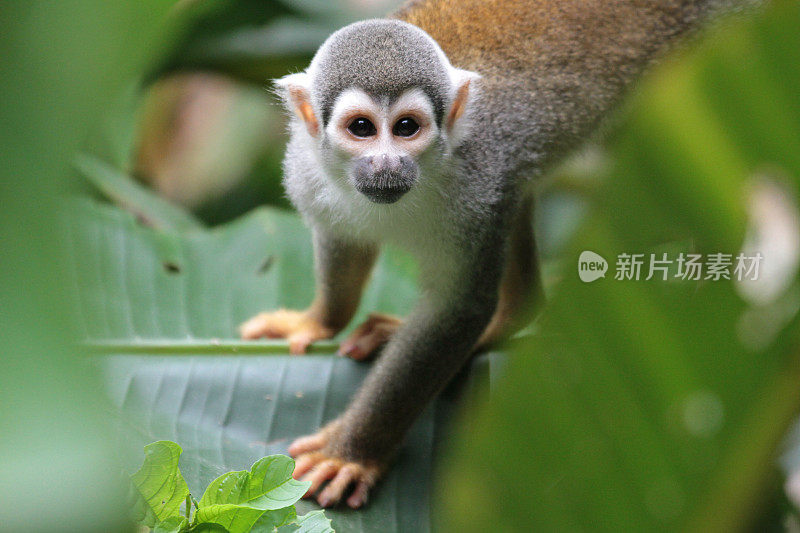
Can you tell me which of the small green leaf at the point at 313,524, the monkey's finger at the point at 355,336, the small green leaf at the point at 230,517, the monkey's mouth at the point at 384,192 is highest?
the monkey's mouth at the point at 384,192

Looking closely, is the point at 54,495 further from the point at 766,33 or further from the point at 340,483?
the point at 340,483

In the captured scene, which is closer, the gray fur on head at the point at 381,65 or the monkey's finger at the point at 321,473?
the gray fur on head at the point at 381,65

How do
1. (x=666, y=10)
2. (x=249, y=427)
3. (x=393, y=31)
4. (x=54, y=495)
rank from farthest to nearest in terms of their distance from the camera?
(x=666, y=10), (x=249, y=427), (x=393, y=31), (x=54, y=495)

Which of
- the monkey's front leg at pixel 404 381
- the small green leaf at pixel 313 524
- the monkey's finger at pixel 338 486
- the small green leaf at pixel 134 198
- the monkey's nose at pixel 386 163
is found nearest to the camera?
the small green leaf at pixel 313 524

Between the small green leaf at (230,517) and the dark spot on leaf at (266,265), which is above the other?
the small green leaf at (230,517)

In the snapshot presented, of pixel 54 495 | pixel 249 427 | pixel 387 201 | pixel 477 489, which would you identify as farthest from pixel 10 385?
pixel 249 427

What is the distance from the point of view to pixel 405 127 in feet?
8.06

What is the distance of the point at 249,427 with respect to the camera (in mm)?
2865

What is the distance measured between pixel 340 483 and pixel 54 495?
2.19m

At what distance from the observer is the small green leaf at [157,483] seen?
1657mm

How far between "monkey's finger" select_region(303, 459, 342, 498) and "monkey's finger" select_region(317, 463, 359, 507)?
4cm

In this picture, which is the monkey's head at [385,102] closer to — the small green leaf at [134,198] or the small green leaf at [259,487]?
the small green leaf at [259,487]

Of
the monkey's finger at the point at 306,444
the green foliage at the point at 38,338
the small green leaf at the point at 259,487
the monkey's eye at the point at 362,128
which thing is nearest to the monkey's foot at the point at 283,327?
the monkey's finger at the point at 306,444

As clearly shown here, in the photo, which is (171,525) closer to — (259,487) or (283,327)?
(259,487)
